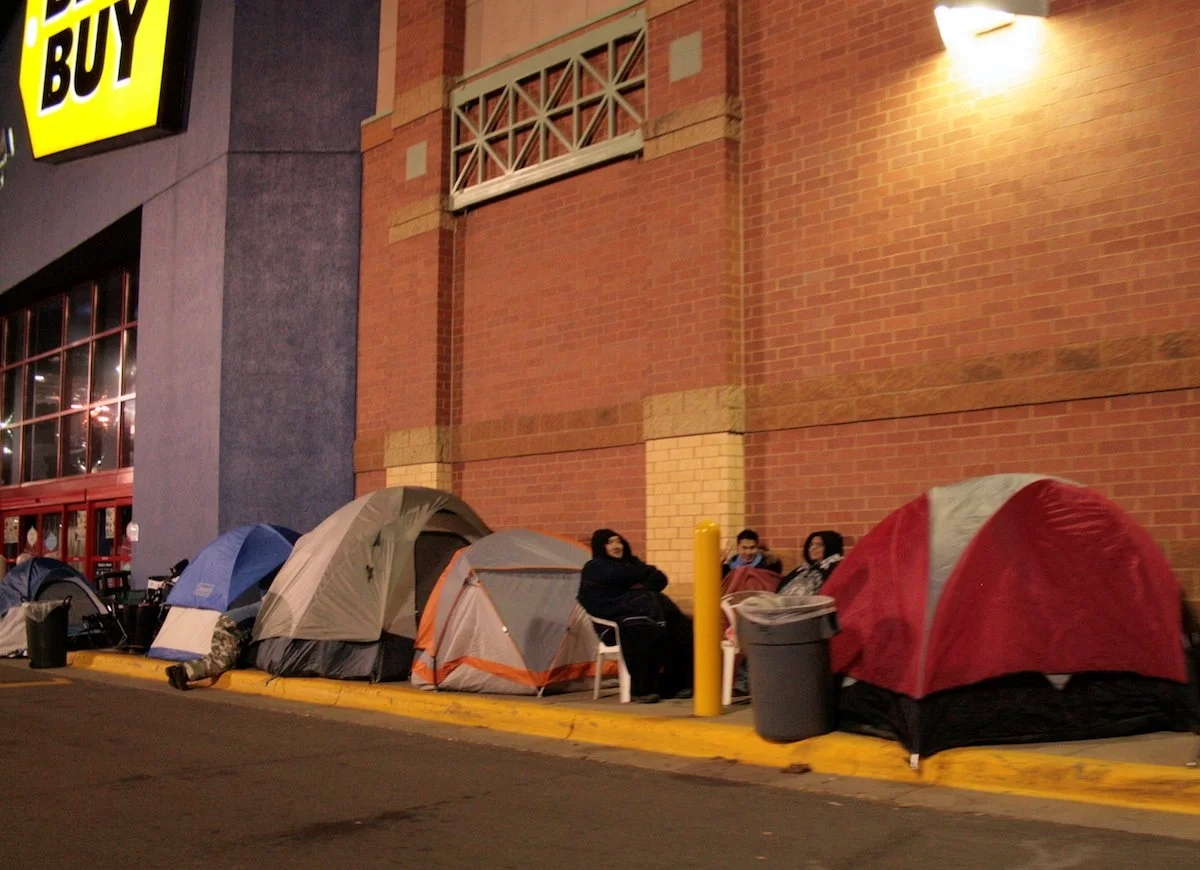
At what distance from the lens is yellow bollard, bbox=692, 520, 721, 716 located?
1017 cm

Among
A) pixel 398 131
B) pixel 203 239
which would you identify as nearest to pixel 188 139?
pixel 203 239

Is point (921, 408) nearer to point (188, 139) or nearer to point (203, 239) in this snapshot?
point (203, 239)

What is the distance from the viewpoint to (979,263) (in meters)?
11.9

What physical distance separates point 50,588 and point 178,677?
6.10m

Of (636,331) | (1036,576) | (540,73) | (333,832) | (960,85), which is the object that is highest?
(540,73)

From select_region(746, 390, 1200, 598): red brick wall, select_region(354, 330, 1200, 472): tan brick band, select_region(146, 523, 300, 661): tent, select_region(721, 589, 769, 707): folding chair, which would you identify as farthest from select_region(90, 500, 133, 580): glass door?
select_region(721, 589, 769, 707): folding chair

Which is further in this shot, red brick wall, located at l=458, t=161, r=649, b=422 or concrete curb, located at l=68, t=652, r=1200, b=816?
red brick wall, located at l=458, t=161, r=649, b=422

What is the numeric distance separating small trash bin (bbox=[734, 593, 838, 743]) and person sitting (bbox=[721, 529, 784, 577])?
3.74m

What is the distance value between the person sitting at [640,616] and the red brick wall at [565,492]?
9.28 feet

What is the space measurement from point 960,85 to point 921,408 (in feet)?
10.3

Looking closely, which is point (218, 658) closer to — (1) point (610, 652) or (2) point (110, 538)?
(1) point (610, 652)

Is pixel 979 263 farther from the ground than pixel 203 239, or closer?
closer

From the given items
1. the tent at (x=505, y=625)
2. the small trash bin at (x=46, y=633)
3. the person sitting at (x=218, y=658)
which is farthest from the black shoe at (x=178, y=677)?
the small trash bin at (x=46, y=633)

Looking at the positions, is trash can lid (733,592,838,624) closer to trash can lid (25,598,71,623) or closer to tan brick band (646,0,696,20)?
tan brick band (646,0,696,20)
